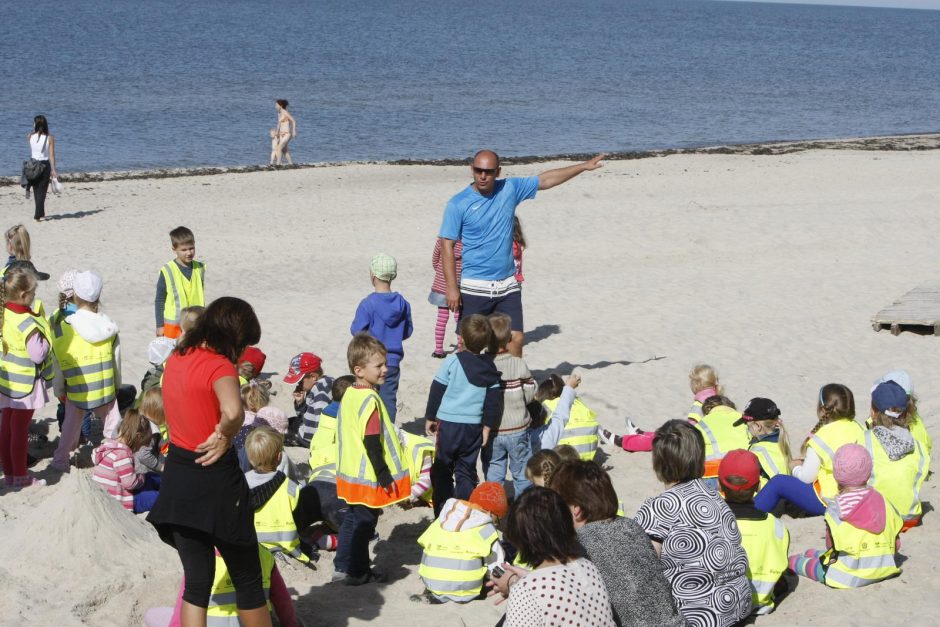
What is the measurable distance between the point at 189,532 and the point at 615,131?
37.3 meters

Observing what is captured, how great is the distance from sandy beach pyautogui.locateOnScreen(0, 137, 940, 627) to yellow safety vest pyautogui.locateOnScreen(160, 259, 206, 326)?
1244 mm

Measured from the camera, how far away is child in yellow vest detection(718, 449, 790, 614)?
5793mm

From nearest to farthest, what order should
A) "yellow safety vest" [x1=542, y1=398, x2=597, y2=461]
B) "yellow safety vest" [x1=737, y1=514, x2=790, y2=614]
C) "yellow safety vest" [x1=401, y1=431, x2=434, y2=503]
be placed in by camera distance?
"yellow safety vest" [x1=737, y1=514, x2=790, y2=614] < "yellow safety vest" [x1=401, y1=431, x2=434, y2=503] < "yellow safety vest" [x1=542, y1=398, x2=597, y2=461]

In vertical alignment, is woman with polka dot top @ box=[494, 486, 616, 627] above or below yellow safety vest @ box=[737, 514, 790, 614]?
above

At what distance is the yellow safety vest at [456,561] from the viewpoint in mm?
5945

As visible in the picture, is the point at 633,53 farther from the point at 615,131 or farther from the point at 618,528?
the point at 618,528

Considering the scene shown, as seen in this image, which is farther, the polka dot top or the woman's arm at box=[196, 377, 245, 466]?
the woman's arm at box=[196, 377, 245, 466]

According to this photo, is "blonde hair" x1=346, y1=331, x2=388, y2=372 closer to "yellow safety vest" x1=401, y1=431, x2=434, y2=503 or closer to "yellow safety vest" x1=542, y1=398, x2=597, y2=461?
"yellow safety vest" x1=401, y1=431, x2=434, y2=503

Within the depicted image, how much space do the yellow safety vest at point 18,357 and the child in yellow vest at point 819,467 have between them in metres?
4.71

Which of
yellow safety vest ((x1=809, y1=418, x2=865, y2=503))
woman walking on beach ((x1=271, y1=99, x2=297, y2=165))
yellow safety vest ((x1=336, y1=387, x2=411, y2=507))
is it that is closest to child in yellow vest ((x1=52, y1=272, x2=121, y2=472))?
yellow safety vest ((x1=336, y1=387, x2=411, y2=507))

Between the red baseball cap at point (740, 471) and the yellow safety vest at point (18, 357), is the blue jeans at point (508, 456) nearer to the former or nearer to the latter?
the red baseball cap at point (740, 471)

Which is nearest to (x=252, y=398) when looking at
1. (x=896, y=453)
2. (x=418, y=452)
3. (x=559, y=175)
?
(x=418, y=452)

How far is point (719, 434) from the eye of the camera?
7.43m

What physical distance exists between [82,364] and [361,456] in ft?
8.75
